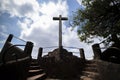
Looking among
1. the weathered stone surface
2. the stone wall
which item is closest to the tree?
the weathered stone surface

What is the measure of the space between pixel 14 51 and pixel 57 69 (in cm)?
422

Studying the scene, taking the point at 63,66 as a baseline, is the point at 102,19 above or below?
above

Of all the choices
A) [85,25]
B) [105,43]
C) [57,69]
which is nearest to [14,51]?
[57,69]

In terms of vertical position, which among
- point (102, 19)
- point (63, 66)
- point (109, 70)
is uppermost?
point (102, 19)

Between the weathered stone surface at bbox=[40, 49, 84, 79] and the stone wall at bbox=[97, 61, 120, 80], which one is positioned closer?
the stone wall at bbox=[97, 61, 120, 80]

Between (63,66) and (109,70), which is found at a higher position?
(63,66)

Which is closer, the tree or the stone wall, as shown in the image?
the stone wall

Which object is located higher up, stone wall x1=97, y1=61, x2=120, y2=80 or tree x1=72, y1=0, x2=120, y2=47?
tree x1=72, y1=0, x2=120, y2=47

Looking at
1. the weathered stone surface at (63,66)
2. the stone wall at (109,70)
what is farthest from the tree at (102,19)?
the stone wall at (109,70)

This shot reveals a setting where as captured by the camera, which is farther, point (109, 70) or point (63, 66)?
point (63, 66)

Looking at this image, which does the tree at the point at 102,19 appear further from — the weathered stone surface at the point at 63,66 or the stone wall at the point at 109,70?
the stone wall at the point at 109,70

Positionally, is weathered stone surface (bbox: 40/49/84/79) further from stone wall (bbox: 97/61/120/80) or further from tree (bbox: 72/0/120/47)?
stone wall (bbox: 97/61/120/80)

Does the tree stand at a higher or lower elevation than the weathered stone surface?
higher

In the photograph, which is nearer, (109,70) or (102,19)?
(109,70)
